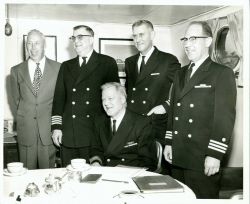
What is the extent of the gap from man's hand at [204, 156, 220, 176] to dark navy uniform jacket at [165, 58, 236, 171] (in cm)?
4

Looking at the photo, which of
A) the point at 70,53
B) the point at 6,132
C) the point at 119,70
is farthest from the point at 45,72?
the point at 6,132

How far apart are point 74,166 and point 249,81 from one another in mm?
1106

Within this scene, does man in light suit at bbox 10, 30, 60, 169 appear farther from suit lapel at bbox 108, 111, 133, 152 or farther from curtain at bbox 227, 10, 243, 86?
curtain at bbox 227, 10, 243, 86

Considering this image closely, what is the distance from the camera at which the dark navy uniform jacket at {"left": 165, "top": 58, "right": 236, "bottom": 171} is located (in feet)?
6.59

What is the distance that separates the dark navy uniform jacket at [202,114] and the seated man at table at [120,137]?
201 mm

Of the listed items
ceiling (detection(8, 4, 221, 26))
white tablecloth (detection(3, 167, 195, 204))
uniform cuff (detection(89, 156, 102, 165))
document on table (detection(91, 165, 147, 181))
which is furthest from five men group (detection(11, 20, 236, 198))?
white tablecloth (detection(3, 167, 195, 204))

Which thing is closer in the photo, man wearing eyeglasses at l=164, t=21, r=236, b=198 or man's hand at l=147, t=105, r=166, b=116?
man wearing eyeglasses at l=164, t=21, r=236, b=198

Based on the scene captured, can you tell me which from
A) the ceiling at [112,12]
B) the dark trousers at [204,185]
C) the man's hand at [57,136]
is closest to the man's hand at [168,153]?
the dark trousers at [204,185]

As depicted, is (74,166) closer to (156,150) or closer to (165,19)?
(156,150)

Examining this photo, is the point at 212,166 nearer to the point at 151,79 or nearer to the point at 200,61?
the point at 200,61

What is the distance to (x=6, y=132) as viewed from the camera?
3459 mm

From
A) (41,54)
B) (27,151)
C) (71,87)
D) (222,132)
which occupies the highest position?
(41,54)

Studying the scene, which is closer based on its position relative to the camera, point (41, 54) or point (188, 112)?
point (188, 112)

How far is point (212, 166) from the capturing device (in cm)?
203
